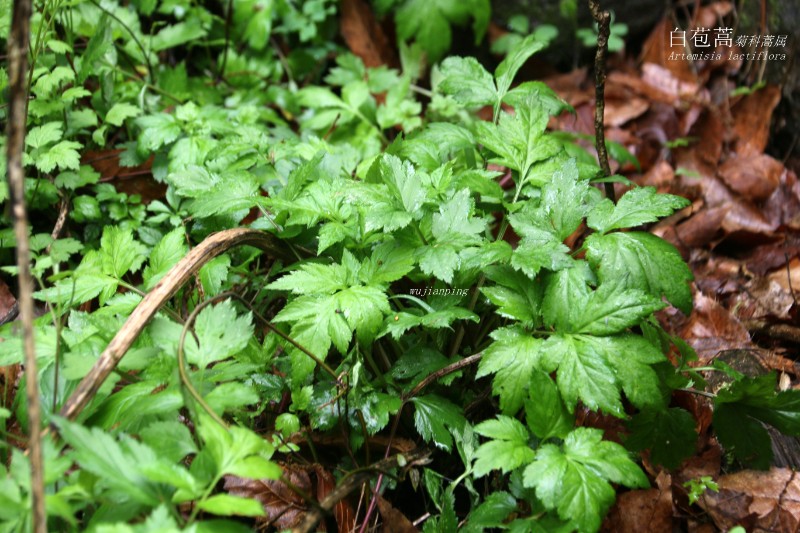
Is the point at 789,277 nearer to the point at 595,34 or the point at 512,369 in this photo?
the point at 512,369

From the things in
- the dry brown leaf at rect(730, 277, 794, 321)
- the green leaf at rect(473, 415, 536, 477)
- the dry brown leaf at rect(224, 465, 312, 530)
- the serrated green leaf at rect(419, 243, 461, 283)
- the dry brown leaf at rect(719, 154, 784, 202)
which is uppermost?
the serrated green leaf at rect(419, 243, 461, 283)

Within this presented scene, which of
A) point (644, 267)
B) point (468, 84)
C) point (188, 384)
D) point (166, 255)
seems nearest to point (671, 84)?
point (468, 84)

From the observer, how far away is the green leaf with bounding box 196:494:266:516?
114 cm

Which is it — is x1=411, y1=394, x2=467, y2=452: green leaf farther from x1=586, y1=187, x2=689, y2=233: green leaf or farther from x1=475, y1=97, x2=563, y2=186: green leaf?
x1=475, y1=97, x2=563, y2=186: green leaf

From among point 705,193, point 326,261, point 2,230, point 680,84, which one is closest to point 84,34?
point 2,230

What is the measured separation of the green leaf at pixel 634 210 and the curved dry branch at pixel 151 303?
1.01 metres

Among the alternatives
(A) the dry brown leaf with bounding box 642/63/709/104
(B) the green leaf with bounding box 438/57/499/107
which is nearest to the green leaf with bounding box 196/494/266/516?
(B) the green leaf with bounding box 438/57/499/107

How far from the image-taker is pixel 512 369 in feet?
5.08

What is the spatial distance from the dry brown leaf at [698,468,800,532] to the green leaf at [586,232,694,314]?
60 cm

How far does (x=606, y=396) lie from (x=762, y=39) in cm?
292

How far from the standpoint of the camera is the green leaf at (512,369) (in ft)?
5.07

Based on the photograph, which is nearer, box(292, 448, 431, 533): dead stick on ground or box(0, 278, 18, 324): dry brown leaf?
box(292, 448, 431, 533): dead stick on ground

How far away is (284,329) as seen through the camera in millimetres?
1962

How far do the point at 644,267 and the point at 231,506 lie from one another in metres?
1.20
